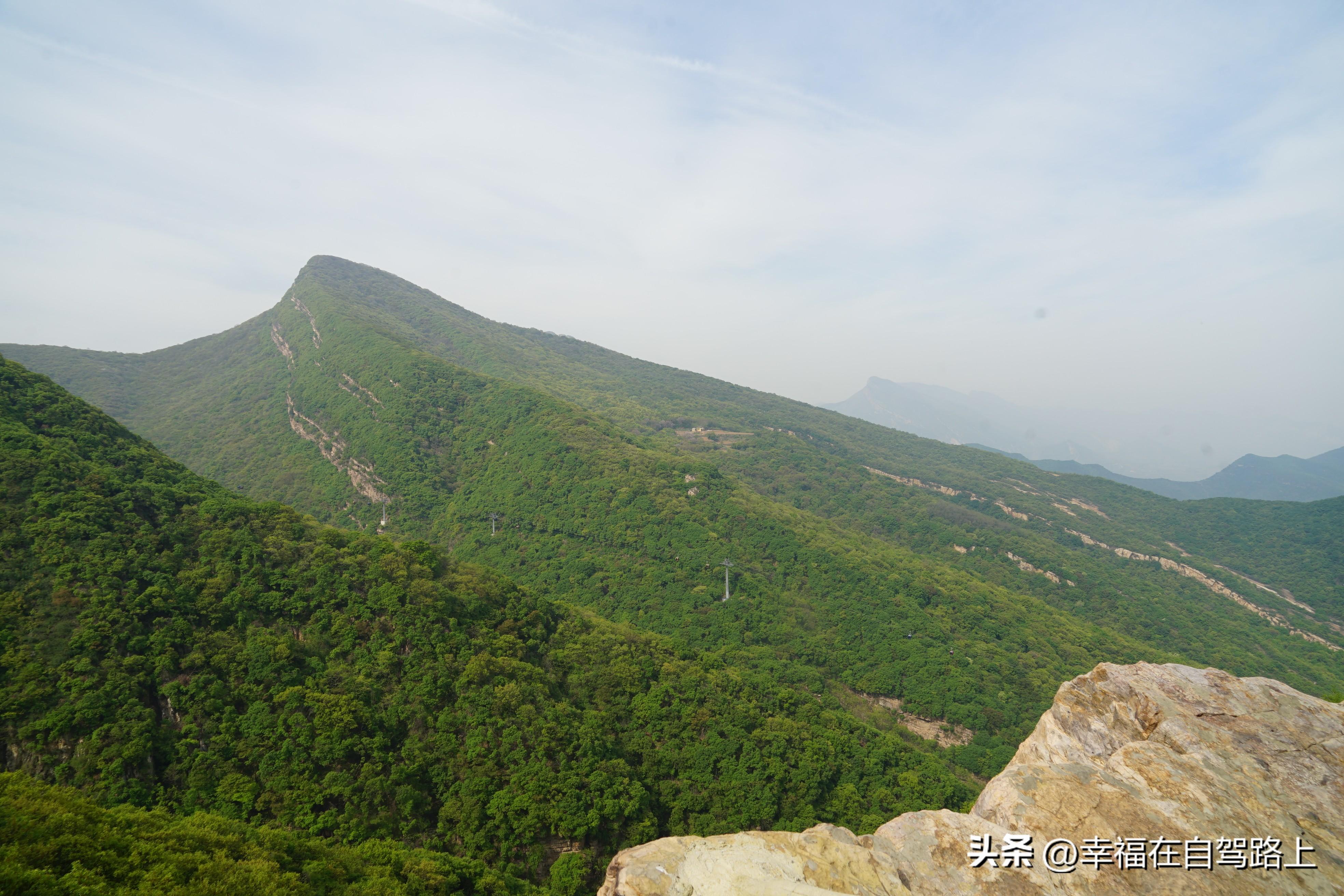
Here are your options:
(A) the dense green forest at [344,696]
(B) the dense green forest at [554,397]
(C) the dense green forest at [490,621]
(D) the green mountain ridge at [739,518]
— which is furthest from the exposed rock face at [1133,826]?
(B) the dense green forest at [554,397]

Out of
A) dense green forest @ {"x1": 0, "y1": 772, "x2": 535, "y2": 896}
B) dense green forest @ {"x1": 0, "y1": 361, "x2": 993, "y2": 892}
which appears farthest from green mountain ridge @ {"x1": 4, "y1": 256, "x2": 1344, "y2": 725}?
dense green forest @ {"x1": 0, "y1": 772, "x2": 535, "y2": 896}

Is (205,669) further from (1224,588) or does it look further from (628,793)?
(1224,588)

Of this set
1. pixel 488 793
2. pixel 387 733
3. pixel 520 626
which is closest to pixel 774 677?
pixel 520 626

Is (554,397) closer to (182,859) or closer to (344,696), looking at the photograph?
(344,696)

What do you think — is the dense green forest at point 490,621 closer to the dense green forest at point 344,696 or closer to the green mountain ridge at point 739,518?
the dense green forest at point 344,696

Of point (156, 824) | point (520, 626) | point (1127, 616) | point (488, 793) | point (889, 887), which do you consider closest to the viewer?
point (889, 887)

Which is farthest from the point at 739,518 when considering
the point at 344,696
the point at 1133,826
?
the point at 1133,826
